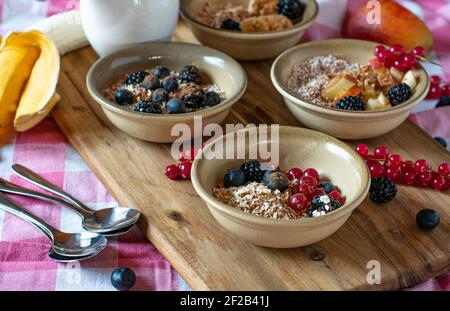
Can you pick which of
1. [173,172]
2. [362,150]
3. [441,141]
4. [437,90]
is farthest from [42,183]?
[437,90]

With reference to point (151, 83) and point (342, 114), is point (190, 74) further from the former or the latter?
point (342, 114)

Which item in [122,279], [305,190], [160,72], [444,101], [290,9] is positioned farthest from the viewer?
[290,9]

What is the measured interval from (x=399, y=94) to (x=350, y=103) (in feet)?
0.41

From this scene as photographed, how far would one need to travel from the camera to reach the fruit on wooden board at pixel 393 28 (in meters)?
1.99

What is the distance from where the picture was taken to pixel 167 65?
1.77 meters

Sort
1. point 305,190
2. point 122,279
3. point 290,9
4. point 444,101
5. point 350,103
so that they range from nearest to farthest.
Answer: point 122,279, point 305,190, point 350,103, point 444,101, point 290,9

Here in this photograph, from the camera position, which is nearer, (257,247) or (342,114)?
(257,247)

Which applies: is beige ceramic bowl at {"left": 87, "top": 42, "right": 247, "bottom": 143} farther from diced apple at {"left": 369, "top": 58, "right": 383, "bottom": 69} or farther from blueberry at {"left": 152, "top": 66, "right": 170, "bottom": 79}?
diced apple at {"left": 369, "top": 58, "right": 383, "bottom": 69}

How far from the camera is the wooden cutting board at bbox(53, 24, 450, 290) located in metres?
1.27

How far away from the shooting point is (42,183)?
1.49 m

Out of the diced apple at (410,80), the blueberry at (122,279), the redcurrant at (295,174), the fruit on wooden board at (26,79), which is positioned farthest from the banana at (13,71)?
the diced apple at (410,80)

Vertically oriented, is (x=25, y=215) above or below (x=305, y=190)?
below

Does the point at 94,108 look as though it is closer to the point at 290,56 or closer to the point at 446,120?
the point at 290,56

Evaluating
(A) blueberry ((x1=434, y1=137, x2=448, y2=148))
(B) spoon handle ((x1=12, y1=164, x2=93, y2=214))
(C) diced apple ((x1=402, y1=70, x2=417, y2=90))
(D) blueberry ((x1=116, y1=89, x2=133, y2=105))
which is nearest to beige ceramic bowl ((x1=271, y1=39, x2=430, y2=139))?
(C) diced apple ((x1=402, y1=70, x2=417, y2=90))
